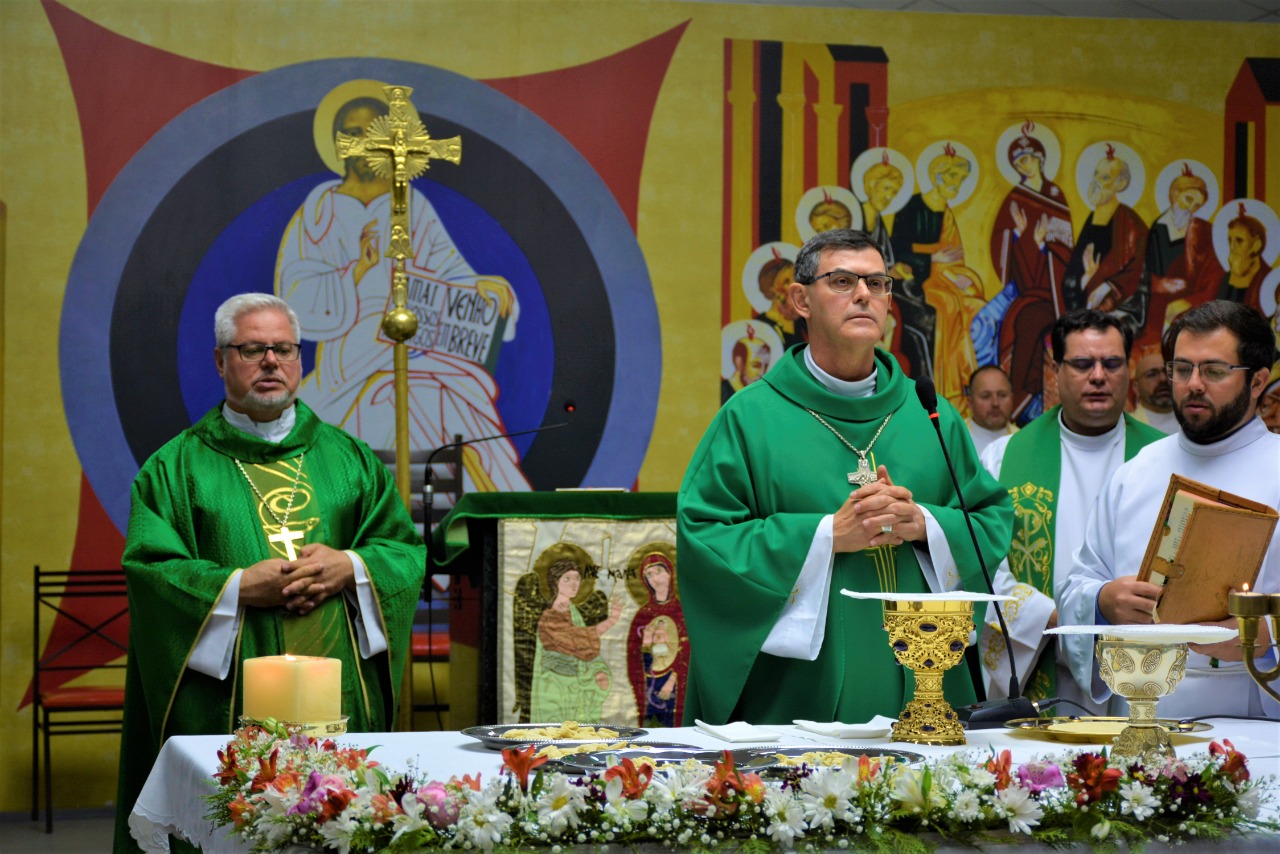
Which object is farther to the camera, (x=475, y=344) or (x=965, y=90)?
(x=965, y=90)

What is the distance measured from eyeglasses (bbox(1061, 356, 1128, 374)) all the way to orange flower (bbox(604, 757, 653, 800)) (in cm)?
325

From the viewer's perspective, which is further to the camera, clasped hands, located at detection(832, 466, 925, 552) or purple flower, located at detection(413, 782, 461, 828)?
clasped hands, located at detection(832, 466, 925, 552)

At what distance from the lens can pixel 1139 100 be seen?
9.38 metres

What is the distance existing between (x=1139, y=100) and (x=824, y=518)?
21.6 ft

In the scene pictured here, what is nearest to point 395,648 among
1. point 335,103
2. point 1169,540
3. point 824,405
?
point 824,405

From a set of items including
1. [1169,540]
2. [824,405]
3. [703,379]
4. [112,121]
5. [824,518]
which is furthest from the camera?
[703,379]

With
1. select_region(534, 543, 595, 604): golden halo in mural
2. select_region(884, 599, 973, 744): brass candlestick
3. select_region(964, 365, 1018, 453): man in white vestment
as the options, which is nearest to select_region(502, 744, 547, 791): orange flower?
select_region(884, 599, 973, 744): brass candlestick

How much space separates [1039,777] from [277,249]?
6.82m

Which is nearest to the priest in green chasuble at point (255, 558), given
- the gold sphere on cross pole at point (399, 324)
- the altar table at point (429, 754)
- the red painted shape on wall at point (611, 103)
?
the gold sphere on cross pole at point (399, 324)

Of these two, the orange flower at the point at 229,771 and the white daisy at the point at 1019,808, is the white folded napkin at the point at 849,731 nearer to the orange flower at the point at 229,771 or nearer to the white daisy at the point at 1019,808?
the white daisy at the point at 1019,808

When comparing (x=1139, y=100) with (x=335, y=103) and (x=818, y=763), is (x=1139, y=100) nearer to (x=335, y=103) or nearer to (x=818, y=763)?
(x=335, y=103)

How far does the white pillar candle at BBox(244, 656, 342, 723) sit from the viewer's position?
3.04m

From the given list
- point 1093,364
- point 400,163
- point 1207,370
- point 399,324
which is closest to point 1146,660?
point 1207,370

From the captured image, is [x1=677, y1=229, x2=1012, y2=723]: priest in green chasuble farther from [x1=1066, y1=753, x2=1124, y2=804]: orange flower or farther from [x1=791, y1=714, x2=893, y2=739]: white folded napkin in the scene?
[x1=1066, y1=753, x2=1124, y2=804]: orange flower
